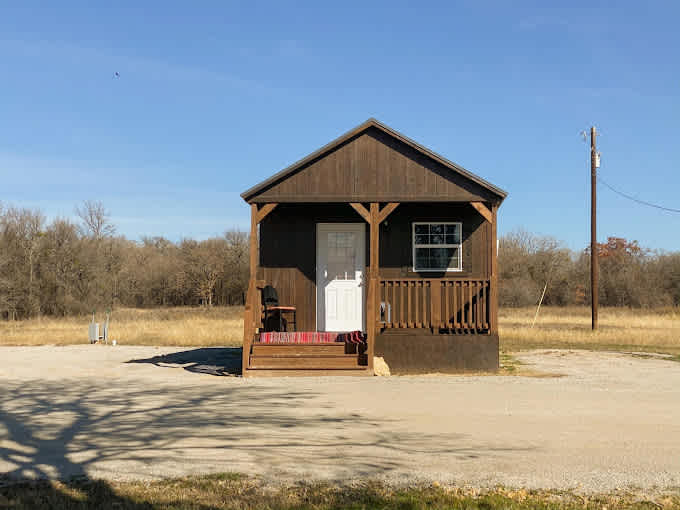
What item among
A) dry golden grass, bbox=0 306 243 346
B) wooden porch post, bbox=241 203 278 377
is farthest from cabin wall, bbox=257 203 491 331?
dry golden grass, bbox=0 306 243 346

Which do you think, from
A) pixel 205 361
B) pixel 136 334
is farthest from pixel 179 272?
pixel 205 361

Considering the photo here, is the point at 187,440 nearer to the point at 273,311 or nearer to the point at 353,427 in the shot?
the point at 353,427

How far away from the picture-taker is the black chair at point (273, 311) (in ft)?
43.9

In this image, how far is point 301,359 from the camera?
467 inches

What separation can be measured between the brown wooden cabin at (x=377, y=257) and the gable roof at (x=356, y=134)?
0.06ft

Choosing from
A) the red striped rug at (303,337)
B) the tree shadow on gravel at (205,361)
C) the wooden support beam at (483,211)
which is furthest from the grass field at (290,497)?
the wooden support beam at (483,211)

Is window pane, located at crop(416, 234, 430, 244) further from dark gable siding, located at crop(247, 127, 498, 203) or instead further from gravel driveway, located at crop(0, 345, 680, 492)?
gravel driveway, located at crop(0, 345, 680, 492)

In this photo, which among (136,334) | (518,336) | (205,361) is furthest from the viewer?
(136,334)

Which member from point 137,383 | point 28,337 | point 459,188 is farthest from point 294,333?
point 28,337

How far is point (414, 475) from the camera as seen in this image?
16.6 ft

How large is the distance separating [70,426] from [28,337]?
18.2 m

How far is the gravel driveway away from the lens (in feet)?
17.3

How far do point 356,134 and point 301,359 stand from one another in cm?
435

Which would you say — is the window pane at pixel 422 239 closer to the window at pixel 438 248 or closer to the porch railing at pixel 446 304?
the window at pixel 438 248
